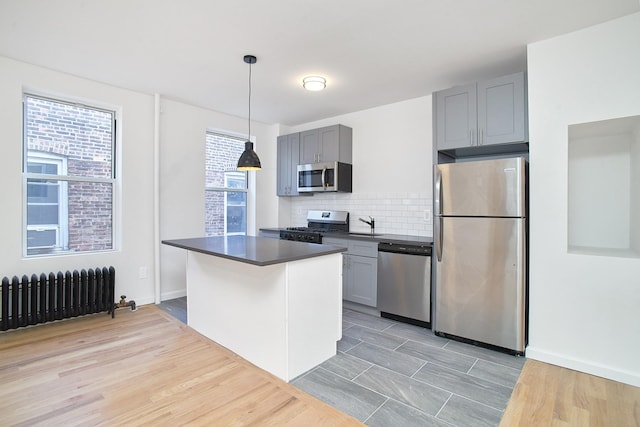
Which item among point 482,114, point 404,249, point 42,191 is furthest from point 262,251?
point 42,191

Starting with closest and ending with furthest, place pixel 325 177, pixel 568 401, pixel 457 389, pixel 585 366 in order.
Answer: pixel 568 401, pixel 457 389, pixel 585 366, pixel 325 177

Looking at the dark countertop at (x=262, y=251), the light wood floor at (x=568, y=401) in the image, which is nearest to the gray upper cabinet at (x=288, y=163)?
the dark countertop at (x=262, y=251)

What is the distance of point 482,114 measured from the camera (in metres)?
3.02

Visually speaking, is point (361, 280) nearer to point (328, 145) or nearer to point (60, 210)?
point (328, 145)

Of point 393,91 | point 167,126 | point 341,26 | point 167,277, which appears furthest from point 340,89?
point 167,277

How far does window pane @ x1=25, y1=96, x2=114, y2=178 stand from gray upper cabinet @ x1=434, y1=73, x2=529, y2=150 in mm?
3774

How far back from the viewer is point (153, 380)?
2297 millimetres

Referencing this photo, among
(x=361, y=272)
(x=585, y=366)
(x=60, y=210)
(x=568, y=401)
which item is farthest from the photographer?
(x=361, y=272)

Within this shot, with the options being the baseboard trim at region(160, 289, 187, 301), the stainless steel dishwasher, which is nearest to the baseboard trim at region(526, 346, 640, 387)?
the stainless steel dishwasher

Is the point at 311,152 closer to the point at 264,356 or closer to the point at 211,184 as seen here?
the point at 211,184

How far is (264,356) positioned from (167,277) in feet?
7.93

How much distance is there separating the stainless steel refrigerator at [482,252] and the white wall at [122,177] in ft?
11.2

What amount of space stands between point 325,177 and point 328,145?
0.48 metres

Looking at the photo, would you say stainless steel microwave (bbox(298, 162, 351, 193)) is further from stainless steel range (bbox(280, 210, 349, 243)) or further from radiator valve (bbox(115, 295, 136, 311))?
radiator valve (bbox(115, 295, 136, 311))
